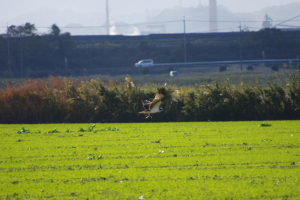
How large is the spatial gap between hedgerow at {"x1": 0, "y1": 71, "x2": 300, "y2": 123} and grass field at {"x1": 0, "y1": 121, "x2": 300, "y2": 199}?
20.4 feet

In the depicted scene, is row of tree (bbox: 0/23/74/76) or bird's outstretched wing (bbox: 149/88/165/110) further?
row of tree (bbox: 0/23/74/76)

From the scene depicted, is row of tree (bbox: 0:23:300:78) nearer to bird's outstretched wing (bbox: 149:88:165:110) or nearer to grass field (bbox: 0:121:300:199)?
grass field (bbox: 0:121:300:199)

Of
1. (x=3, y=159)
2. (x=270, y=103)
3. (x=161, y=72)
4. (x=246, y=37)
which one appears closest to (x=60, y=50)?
(x=161, y=72)

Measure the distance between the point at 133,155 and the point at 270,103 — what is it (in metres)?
11.6

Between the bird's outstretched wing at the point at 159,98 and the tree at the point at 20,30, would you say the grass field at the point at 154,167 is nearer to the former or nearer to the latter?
the bird's outstretched wing at the point at 159,98

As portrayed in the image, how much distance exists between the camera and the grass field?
18.0 feet

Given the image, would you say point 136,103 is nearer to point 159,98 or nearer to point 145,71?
point 159,98

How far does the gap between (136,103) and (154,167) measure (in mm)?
10827

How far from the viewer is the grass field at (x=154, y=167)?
216 inches

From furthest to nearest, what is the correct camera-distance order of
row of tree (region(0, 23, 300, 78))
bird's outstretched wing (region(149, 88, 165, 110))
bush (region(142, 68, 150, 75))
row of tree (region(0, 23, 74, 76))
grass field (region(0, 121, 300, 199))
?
row of tree (region(0, 23, 300, 78)), row of tree (region(0, 23, 74, 76)), bush (region(142, 68, 150, 75)), bird's outstretched wing (region(149, 88, 165, 110)), grass field (region(0, 121, 300, 199))

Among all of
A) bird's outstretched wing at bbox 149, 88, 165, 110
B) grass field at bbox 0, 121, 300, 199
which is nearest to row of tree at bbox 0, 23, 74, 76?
grass field at bbox 0, 121, 300, 199

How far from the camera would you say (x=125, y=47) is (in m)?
76.6

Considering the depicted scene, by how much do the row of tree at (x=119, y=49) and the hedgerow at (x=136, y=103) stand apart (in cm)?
4402

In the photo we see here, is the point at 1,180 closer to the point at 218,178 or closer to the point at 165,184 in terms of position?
the point at 165,184
